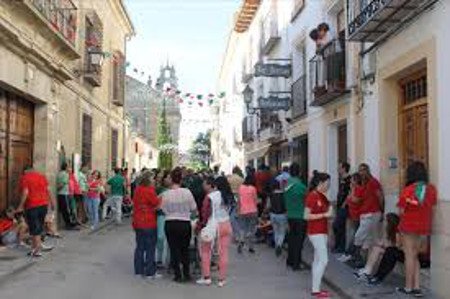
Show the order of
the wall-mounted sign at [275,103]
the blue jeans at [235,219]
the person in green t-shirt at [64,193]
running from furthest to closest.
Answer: the wall-mounted sign at [275,103] < the person in green t-shirt at [64,193] < the blue jeans at [235,219]

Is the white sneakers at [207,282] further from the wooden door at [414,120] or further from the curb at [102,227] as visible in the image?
the curb at [102,227]

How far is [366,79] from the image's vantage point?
12.6 meters

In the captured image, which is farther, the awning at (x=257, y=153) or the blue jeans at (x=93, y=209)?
the awning at (x=257, y=153)

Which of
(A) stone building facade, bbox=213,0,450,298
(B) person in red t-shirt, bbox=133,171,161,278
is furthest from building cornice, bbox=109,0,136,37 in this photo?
(B) person in red t-shirt, bbox=133,171,161,278

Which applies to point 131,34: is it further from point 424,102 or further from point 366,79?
point 424,102

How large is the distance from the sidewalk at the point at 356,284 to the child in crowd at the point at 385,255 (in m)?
0.15

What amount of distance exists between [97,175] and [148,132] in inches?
1990

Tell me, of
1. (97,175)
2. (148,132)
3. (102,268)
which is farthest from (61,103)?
(148,132)

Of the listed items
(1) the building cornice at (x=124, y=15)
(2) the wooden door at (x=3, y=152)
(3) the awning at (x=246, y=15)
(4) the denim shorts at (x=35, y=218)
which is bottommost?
(4) the denim shorts at (x=35, y=218)

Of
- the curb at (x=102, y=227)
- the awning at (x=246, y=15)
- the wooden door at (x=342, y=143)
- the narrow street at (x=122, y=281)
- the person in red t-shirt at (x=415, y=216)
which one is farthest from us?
the awning at (x=246, y=15)

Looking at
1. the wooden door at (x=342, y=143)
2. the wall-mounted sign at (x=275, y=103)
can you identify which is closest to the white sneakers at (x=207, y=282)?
the wooden door at (x=342, y=143)

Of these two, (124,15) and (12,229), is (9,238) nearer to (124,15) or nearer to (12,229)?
(12,229)

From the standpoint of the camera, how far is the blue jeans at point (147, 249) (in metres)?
10.9

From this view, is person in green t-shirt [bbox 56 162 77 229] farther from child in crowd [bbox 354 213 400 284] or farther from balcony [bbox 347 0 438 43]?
child in crowd [bbox 354 213 400 284]
